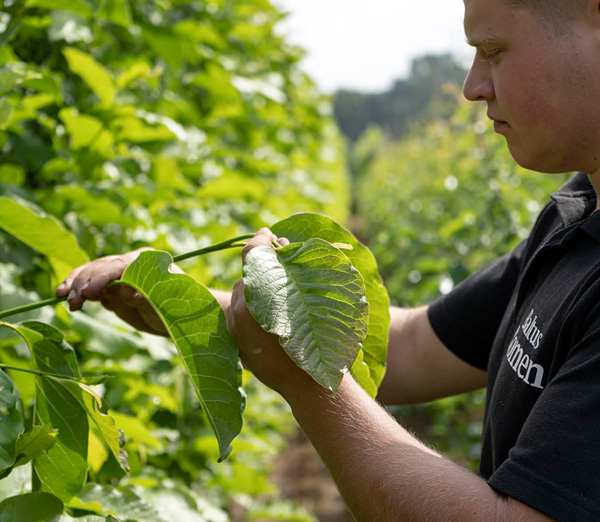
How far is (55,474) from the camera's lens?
4.14 feet

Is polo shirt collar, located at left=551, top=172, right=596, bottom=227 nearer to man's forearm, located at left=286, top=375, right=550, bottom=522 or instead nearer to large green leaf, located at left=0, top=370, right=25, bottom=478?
man's forearm, located at left=286, top=375, right=550, bottom=522

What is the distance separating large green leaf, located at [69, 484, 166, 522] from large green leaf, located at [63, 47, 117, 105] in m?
1.06

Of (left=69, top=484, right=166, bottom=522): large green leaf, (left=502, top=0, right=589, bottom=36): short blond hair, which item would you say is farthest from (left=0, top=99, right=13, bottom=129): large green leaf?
(left=502, top=0, right=589, bottom=36): short blond hair

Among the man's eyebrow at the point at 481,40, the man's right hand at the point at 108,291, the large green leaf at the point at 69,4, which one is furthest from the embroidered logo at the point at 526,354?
the large green leaf at the point at 69,4

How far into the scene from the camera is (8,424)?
1097mm

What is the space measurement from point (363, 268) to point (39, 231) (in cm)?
63

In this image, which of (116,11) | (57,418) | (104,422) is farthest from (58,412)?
(116,11)

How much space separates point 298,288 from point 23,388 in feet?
2.48

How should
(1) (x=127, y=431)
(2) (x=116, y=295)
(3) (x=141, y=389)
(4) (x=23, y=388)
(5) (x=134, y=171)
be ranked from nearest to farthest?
(2) (x=116, y=295) → (4) (x=23, y=388) → (1) (x=127, y=431) → (3) (x=141, y=389) → (5) (x=134, y=171)

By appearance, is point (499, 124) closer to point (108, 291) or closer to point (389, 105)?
point (108, 291)

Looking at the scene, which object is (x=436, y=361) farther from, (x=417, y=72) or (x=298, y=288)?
(x=417, y=72)

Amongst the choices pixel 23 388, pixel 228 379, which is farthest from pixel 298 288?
pixel 23 388

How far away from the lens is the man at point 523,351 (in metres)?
1.07

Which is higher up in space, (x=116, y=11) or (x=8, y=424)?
(x=116, y=11)
